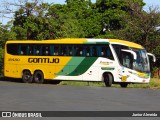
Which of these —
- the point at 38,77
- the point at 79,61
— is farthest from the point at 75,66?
the point at 38,77

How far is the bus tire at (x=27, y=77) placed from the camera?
103 feet

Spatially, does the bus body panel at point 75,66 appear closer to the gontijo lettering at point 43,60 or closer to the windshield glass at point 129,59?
the gontijo lettering at point 43,60

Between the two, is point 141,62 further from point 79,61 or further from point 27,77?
point 27,77

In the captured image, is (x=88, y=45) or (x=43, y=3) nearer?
(x=88, y=45)

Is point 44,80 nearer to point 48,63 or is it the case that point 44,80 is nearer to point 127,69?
point 48,63

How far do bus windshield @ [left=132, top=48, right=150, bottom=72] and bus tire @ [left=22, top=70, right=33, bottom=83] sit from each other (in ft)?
23.8

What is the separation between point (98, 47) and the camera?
96.4 feet

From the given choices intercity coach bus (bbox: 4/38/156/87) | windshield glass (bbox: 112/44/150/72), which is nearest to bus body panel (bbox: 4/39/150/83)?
intercity coach bus (bbox: 4/38/156/87)

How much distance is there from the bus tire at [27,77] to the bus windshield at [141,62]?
7.27m

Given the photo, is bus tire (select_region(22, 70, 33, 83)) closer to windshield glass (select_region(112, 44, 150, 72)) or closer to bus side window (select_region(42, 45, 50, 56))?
bus side window (select_region(42, 45, 50, 56))

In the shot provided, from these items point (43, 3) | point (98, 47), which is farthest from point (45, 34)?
point (98, 47)

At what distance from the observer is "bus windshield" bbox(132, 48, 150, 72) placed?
1136 inches

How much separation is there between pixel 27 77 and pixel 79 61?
161 inches

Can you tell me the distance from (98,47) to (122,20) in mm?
24832
